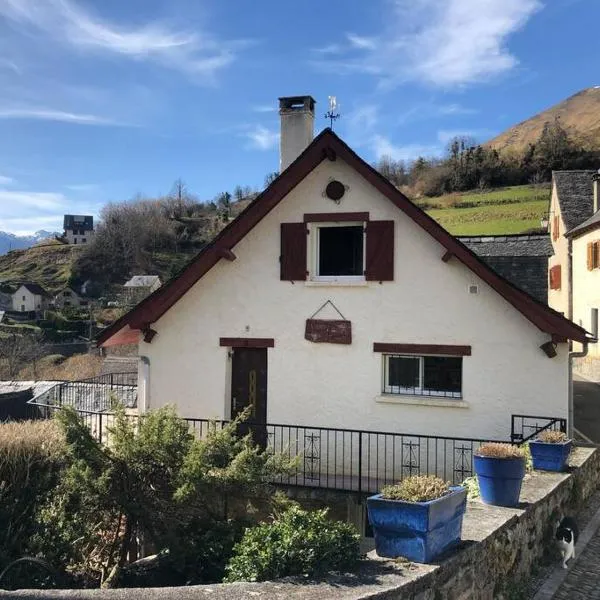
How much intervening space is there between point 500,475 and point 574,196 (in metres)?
30.5

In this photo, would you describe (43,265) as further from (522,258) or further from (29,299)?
(522,258)

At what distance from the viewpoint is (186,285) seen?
475 inches

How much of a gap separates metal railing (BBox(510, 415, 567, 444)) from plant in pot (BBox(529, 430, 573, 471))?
1.79 m

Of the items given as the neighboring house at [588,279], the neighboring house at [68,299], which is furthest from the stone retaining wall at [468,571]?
the neighboring house at [68,299]

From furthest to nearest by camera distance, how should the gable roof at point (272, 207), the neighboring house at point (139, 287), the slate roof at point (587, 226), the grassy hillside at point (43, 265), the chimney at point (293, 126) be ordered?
the grassy hillside at point (43, 265)
the neighboring house at point (139, 287)
the slate roof at point (587, 226)
the chimney at point (293, 126)
the gable roof at point (272, 207)

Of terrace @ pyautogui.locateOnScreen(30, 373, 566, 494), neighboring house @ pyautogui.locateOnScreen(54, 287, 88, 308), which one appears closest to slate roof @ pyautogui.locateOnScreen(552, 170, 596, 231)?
terrace @ pyautogui.locateOnScreen(30, 373, 566, 494)

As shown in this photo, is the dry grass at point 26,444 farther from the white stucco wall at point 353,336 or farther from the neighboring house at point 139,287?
the neighboring house at point 139,287

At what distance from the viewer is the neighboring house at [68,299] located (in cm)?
9822

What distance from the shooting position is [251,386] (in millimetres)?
12328

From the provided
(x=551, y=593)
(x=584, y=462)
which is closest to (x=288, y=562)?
(x=551, y=593)

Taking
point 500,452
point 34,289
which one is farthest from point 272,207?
point 34,289

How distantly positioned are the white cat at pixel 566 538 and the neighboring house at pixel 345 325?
12.2 ft

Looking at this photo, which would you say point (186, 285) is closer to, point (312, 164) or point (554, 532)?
point (312, 164)

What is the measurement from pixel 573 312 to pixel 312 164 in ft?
77.6
